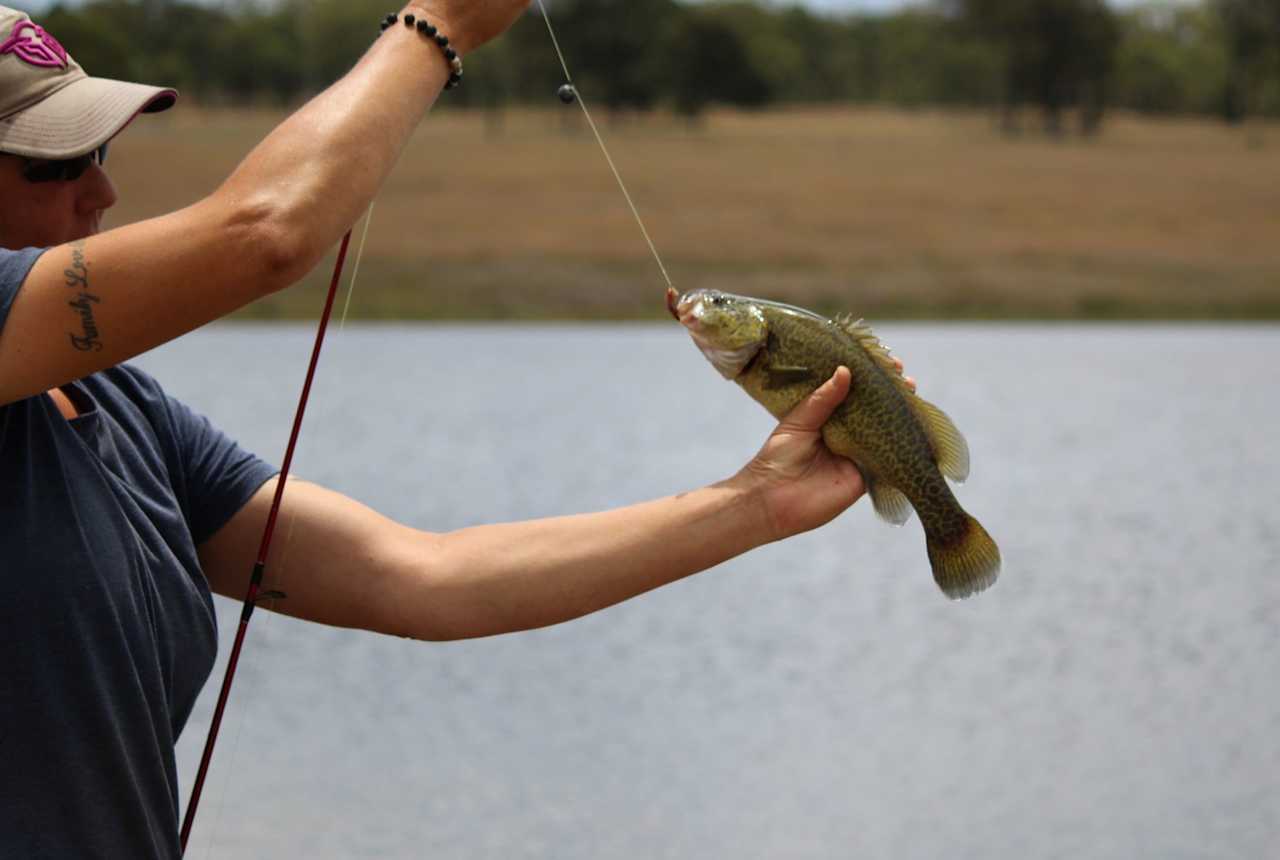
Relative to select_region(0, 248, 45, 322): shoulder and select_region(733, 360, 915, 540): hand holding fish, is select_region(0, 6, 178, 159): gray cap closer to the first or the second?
select_region(0, 248, 45, 322): shoulder

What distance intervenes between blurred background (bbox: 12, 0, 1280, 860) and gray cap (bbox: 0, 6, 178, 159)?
606mm

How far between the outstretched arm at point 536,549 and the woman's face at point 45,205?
40cm

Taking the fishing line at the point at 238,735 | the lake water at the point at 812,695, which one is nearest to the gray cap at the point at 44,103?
the fishing line at the point at 238,735

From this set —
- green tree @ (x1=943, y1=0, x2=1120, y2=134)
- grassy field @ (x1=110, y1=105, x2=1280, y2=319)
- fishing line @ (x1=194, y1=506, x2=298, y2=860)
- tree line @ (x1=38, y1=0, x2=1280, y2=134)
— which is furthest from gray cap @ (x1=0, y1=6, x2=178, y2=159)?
green tree @ (x1=943, y1=0, x2=1120, y2=134)

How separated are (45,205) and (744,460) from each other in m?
10.9

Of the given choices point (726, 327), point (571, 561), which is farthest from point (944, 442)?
point (571, 561)

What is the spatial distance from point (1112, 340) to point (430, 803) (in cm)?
1683

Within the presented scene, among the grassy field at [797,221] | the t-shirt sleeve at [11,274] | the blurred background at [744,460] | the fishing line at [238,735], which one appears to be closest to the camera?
the t-shirt sleeve at [11,274]

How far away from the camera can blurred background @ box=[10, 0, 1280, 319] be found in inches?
979

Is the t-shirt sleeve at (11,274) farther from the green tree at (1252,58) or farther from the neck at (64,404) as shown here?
the green tree at (1252,58)

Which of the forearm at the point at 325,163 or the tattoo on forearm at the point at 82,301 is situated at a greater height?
the forearm at the point at 325,163

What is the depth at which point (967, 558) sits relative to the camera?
226cm

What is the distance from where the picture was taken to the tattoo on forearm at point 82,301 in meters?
1.58

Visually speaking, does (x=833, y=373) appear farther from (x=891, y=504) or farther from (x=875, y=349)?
(x=891, y=504)
